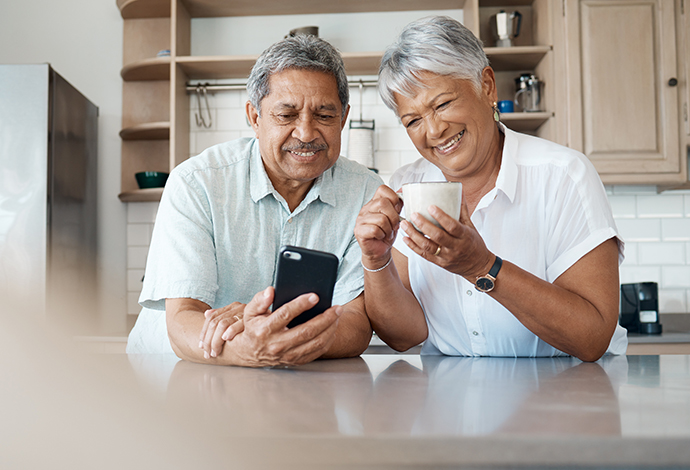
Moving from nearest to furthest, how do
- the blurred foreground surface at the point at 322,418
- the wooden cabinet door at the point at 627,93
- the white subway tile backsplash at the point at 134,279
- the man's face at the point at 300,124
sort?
the blurred foreground surface at the point at 322,418 → the man's face at the point at 300,124 → the wooden cabinet door at the point at 627,93 → the white subway tile backsplash at the point at 134,279

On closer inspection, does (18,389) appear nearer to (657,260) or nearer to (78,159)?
(78,159)

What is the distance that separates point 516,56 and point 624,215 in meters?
1.14

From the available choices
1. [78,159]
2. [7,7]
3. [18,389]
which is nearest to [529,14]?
[78,159]

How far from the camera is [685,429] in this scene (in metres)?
0.53

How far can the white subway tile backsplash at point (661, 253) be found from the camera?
3.33m

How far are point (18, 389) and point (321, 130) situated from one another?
917mm

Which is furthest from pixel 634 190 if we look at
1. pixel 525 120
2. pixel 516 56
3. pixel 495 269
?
pixel 495 269

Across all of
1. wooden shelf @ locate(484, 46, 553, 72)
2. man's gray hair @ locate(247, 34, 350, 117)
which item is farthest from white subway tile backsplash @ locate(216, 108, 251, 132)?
man's gray hair @ locate(247, 34, 350, 117)

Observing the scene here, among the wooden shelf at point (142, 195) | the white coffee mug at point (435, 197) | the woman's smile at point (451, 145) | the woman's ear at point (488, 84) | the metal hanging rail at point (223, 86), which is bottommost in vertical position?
the white coffee mug at point (435, 197)

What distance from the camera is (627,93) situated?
302 cm

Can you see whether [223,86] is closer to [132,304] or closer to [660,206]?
[132,304]

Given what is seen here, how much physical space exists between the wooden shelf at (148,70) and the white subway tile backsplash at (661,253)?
2953 mm

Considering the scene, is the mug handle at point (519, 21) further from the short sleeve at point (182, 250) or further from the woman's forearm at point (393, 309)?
the short sleeve at point (182, 250)

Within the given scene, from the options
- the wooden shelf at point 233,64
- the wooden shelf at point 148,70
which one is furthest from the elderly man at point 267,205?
the wooden shelf at point 148,70
